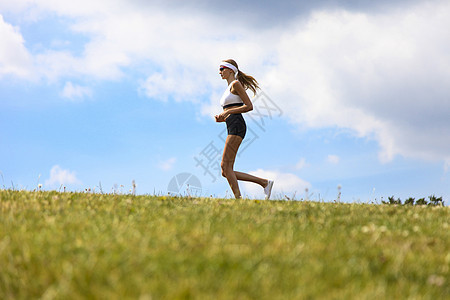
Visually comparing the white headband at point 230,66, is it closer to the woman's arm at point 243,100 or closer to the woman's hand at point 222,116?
the woman's arm at point 243,100

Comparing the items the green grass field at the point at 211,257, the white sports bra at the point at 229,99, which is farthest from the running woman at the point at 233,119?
the green grass field at the point at 211,257

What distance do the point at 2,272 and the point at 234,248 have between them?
2.28 metres

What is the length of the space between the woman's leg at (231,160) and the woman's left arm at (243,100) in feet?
2.10

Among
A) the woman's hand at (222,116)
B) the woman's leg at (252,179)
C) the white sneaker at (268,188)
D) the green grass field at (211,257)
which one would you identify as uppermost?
the woman's hand at (222,116)

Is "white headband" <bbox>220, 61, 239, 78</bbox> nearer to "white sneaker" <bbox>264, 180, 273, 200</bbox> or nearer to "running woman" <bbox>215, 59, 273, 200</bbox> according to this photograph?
"running woman" <bbox>215, 59, 273, 200</bbox>

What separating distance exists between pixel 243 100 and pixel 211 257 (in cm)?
739

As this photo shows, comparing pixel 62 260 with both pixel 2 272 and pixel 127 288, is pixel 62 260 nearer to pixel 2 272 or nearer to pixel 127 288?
pixel 2 272

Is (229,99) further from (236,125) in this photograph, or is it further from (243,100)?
(236,125)

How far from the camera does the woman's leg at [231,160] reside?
11.3 m

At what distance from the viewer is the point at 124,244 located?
4652 mm

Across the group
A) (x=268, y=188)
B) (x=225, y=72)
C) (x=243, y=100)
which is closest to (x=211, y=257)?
(x=243, y=100)

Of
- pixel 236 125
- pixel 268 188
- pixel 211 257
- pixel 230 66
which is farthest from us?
pixel 268 188

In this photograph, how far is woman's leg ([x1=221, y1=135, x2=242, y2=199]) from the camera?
11266 millimetres

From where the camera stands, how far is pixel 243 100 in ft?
36.9
